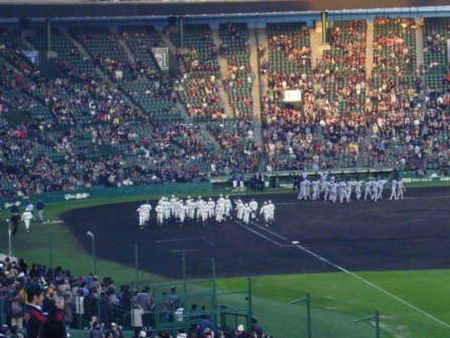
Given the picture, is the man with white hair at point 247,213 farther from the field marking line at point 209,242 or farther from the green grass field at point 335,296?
the green grass field at point 335,296

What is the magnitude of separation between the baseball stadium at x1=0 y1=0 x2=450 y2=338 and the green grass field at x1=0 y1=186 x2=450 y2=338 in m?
0.18

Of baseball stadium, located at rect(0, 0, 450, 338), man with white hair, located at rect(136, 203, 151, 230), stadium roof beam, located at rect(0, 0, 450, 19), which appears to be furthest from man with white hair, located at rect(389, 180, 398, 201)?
stadium roof beam, located at rect(0, 0, 450, 19)

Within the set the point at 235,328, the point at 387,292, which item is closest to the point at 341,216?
the point at 387,292

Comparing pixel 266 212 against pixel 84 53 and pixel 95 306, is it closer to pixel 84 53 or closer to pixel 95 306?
pixel 95 306

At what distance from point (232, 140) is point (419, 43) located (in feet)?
49.6

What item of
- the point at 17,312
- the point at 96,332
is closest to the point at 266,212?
the point at 17,312

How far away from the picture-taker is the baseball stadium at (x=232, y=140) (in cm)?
4297

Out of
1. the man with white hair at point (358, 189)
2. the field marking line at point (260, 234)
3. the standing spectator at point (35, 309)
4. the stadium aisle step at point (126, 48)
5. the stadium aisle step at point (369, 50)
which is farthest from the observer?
the stadium aisle step at point (369, 50)

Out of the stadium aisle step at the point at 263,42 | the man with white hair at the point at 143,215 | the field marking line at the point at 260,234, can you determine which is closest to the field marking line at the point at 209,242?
the field marking line at the point at 260,234

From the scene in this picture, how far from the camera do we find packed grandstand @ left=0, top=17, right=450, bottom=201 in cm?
6581

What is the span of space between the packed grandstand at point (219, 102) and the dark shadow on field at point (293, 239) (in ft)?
29.6

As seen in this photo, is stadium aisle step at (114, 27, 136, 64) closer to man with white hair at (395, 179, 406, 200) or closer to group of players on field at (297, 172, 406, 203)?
A: group of players on field at (297, 172, 406, 203)

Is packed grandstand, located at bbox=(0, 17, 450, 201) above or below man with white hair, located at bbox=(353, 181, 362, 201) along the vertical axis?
above

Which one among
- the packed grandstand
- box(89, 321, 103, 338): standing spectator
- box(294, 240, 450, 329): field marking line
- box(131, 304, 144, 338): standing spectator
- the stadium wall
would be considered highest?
the stadium wall
